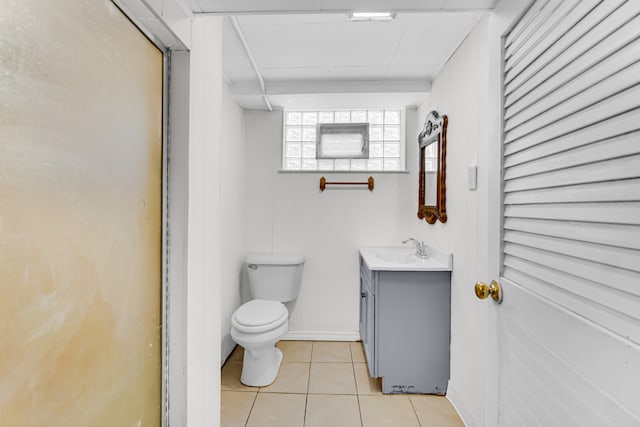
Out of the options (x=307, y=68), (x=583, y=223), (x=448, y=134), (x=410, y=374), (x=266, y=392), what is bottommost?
(x=266, y=392)

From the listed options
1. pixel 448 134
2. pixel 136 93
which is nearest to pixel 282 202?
pixel 448 134

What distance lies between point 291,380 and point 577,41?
7.42 ft

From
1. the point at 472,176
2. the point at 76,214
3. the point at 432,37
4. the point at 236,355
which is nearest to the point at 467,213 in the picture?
the point at 472,176

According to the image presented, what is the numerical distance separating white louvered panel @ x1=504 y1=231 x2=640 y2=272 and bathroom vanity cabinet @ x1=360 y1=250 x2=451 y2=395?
121 cm

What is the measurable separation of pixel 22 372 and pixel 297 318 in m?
2.42

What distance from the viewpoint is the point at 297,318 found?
9.20 feet

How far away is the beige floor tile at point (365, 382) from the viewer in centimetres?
202

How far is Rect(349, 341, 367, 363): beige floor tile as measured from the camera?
2.43m

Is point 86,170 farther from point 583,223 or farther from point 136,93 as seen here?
point 583,223

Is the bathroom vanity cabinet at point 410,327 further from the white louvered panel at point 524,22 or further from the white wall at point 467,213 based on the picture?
the white louvered panel at point 524,22

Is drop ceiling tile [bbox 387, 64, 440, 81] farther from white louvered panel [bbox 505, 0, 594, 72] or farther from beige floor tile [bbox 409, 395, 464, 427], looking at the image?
beige floor tile [bbox 409, 395, 464, 427]

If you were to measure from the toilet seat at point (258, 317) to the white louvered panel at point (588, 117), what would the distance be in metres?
1.71

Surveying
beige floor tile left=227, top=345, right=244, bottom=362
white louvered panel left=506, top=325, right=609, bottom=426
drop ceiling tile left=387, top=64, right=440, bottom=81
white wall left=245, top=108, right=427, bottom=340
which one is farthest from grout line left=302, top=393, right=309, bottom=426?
drop ceiling tile left=387, top=64, right=440, bottom=81

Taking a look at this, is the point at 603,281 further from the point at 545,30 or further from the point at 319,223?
the point at 319,223
